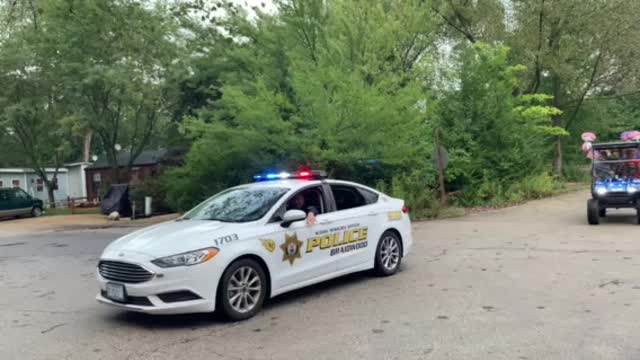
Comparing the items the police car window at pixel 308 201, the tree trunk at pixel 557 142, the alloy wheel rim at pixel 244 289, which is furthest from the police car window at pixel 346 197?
the tree trunk at pixel 557 142

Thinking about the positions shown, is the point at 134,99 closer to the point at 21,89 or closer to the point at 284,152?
the point at 21,89

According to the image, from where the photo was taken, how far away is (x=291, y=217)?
22.2ft

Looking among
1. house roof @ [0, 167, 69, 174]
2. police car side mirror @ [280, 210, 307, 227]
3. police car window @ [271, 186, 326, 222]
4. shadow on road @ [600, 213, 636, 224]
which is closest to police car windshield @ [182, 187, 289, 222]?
police car window @ [271, 186, 326, 222]

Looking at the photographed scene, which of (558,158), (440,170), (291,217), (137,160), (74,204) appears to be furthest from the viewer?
(137,160)

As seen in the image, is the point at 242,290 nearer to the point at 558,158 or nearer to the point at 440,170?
the point at 440,170

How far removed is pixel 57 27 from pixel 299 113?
15.9 m

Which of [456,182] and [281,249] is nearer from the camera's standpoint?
[281,249]

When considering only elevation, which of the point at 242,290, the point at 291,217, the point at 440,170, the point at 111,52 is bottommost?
the point at 242,290

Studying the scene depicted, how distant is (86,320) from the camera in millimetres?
6539

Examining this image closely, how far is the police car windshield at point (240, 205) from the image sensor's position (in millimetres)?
6922

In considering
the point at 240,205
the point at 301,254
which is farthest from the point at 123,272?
the point at 301,254

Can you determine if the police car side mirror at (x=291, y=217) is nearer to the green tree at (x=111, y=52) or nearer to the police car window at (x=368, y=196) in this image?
the police car window at (x=368, y=196)

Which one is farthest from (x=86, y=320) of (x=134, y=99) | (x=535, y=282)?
(x=134, y=99)

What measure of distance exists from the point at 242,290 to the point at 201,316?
2.00ft
